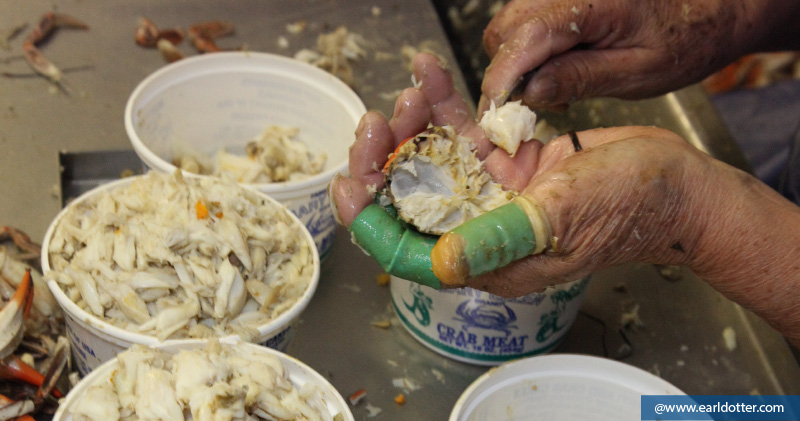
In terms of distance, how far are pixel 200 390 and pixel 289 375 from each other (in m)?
0.16

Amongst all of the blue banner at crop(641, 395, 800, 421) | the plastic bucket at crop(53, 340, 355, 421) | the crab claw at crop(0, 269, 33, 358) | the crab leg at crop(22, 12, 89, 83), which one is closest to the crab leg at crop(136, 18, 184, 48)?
the crab leg at crop(22, 12, 89, 83)

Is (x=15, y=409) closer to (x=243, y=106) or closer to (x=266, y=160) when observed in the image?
(x=266, y=160)

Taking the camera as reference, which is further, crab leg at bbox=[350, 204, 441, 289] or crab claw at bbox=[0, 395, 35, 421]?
crab claw at bbox=[0, 395, 35, 421]

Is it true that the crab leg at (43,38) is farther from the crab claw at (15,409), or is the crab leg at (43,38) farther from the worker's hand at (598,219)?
the worker's hand at (598,219)

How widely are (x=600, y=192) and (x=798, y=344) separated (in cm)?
56

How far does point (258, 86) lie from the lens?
1.74 metres

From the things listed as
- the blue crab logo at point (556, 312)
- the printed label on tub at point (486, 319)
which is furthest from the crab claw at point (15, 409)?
the blue crab logo at point (556, 312)

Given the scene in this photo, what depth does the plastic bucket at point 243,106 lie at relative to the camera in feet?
5.23

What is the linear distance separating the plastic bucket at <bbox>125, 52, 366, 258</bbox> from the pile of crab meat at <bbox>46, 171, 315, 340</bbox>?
10.0 inches

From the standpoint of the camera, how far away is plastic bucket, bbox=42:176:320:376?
106cm

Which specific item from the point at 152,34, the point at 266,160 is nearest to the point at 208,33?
the point at 152,34

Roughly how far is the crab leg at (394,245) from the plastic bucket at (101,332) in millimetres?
205

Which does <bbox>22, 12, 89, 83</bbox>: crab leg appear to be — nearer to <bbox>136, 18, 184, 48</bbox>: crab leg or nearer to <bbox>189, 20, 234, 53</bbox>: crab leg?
<bbox>136, 18, 184, 48</bbox>: crab leg

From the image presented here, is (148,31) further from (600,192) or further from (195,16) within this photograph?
(600,192)
